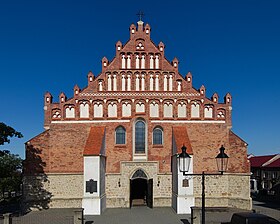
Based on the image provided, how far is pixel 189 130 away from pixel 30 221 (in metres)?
13.3

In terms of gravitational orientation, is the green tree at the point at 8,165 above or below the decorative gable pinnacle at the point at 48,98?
below

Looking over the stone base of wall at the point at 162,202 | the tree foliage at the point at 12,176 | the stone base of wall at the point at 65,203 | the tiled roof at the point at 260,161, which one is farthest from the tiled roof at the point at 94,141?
the tiled roof at the point at 260,161

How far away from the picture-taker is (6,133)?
21.4 m

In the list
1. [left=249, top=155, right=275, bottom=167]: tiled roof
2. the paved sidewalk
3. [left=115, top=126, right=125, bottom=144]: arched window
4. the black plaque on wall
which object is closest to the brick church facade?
[left=115, top=126, right=125, bottom=144]: arched window

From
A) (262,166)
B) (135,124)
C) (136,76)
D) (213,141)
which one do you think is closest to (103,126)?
(135,124)

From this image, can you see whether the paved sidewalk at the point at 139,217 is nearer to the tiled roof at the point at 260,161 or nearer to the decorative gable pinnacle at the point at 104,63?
the decorative gable pinnacle at the point at 104,63

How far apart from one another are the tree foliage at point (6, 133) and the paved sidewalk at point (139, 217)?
23.8 feet

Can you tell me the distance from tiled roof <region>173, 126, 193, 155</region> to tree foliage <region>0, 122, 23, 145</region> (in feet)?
36.4

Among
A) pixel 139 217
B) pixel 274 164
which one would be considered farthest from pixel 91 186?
pixel 274 164

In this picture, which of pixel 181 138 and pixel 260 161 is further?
pixel 260 161

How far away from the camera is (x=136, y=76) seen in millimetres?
26719

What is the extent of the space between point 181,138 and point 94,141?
21.6 feet

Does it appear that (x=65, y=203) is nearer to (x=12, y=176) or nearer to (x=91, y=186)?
(x=91, y=186)

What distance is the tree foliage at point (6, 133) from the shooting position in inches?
839
